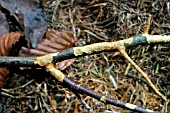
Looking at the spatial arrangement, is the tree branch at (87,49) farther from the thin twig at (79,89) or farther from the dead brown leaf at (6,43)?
the dead brown leaf at (6,43)

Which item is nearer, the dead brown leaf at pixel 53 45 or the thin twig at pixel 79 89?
the thin twig at pixel 79 89

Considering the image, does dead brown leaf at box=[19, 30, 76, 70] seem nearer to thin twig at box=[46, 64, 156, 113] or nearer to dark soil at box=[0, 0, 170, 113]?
dark soil at box=[0, 0, 170, 113]

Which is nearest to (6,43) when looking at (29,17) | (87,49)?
(29,17)

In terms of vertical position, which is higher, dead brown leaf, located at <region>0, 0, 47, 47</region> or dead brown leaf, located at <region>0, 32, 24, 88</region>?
dead brown leaf, located at <region>0, 0, 47, 47</region>

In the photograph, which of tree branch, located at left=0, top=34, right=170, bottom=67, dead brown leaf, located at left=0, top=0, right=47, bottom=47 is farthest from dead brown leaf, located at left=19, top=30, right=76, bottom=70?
tree branch, located at left=0, top=34, right=170, bottom=67

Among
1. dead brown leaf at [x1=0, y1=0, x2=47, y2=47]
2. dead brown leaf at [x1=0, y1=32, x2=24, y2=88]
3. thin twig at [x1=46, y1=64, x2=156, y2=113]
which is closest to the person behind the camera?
thin twig at [x1=46, y1=64, x2=156, y2=113]

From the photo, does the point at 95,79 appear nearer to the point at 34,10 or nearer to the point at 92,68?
the point at 92,68

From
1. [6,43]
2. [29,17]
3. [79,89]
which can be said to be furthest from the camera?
[29,17]

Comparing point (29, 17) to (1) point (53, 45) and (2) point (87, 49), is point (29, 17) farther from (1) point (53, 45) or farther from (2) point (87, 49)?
(2) point (87, 49)

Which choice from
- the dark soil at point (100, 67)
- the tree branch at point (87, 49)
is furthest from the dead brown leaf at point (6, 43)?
the tree branch at point (87, 49)

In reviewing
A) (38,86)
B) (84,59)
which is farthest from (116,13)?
(38,86)

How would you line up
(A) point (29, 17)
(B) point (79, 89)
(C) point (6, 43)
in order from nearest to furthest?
Answer: (B) point (79, 89), (C) point (6, 43), (A) point (29, 17)
